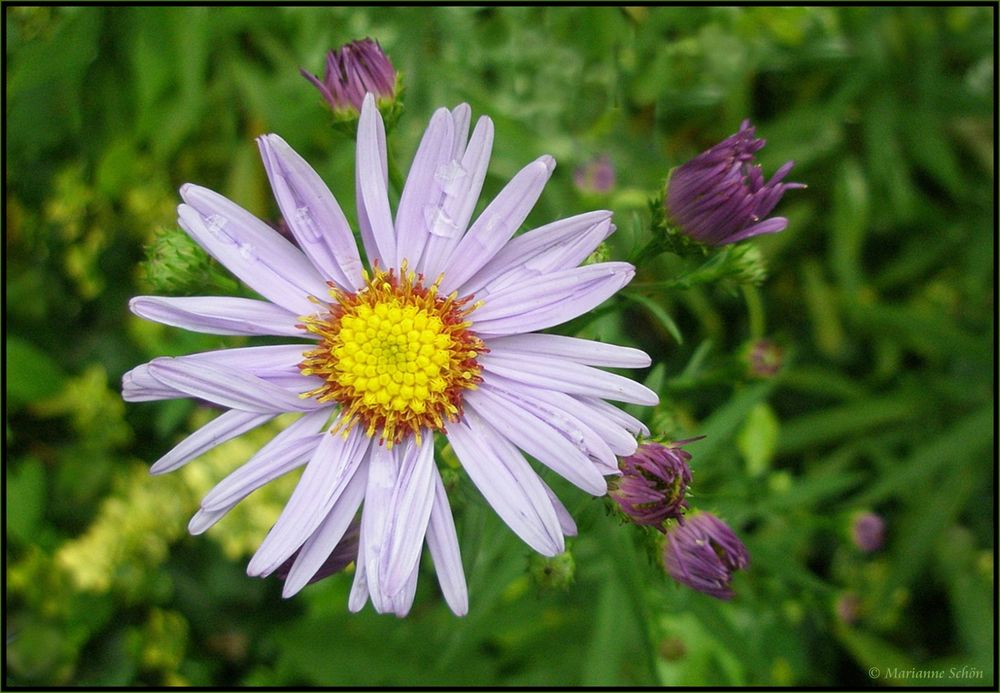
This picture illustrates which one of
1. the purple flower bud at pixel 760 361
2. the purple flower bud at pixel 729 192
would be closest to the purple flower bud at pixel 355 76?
the purple flower bud at pixel 729 192

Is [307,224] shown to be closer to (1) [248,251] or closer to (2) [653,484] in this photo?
(1) [248,251]

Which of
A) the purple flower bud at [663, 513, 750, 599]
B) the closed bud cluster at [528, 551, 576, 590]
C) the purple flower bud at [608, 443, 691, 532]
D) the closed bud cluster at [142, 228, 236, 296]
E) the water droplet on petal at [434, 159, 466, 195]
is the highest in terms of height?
the water droplet on petal at [434, 159, 466, 195]

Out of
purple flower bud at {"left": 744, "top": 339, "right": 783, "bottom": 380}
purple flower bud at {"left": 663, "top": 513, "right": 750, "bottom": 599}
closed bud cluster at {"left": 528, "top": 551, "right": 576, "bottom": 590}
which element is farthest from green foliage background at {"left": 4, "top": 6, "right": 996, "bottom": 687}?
purple flower bud at {"left": 663, "top": 513, "right": 750, "bottom": 599}

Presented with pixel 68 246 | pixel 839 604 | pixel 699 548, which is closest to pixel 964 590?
pixel 839 604

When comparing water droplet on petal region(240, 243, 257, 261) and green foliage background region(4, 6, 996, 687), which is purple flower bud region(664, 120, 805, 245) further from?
green foliage background region(4, 6, 996, 687)

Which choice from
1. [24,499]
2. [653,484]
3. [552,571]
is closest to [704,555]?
[653,484]

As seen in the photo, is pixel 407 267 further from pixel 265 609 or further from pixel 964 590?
pixel 964 590

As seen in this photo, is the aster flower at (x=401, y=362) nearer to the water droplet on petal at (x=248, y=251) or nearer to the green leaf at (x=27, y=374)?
the water droplet on petal at (x=248, y=251)
